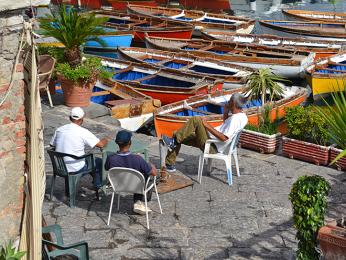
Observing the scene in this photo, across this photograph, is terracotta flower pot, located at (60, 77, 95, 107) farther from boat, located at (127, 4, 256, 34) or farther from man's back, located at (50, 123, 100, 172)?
boat, located at (127, 4, 256, 34)

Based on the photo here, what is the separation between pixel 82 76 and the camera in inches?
619

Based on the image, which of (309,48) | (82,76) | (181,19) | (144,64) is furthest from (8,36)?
(181,19)

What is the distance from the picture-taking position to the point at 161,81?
2175 cm

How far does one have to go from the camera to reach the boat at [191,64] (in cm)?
2222

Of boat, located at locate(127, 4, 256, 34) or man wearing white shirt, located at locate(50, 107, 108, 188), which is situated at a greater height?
man wearing white shirt, located at locate(50, 107, 108, 188)

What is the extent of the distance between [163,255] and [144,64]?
1420 cm

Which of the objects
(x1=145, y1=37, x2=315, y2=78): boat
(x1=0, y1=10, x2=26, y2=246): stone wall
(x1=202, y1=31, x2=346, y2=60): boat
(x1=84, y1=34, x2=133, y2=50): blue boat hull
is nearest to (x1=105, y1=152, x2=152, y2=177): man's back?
(x1=0, y1=10, x2=26, y2=246): stone wall

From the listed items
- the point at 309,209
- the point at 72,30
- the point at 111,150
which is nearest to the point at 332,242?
the point at 309,209

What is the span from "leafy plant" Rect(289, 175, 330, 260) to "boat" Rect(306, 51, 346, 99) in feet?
51.2

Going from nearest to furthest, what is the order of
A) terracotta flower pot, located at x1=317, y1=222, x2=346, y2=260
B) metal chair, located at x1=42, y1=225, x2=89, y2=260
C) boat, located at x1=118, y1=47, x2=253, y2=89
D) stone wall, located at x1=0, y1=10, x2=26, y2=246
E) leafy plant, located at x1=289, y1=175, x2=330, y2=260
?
stone wall, located at x1=0, y1=10, x2=26, y2=246 < terracotta flower pot, located at x1=317, y1=222, x2=346, y2=260 < metal chair, located at x1=42, y1=225, x2=89, y2=260 < leafy plant, located at x1=289, y1=175, x2=330, y2=260 < boat, located at x1=118, y1=47, x2=253, y2=89

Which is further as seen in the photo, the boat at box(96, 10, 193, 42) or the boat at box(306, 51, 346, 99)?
the boat at box(96, 10, 193, 42)

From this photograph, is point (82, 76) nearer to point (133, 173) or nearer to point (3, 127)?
point (133, 173)

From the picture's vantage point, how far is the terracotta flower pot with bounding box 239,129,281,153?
45.3ft

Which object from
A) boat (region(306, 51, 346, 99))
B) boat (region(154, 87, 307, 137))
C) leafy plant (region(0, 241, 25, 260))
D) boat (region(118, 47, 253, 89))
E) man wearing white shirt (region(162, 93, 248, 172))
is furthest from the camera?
boat (region(306, 51, 346, 99))
